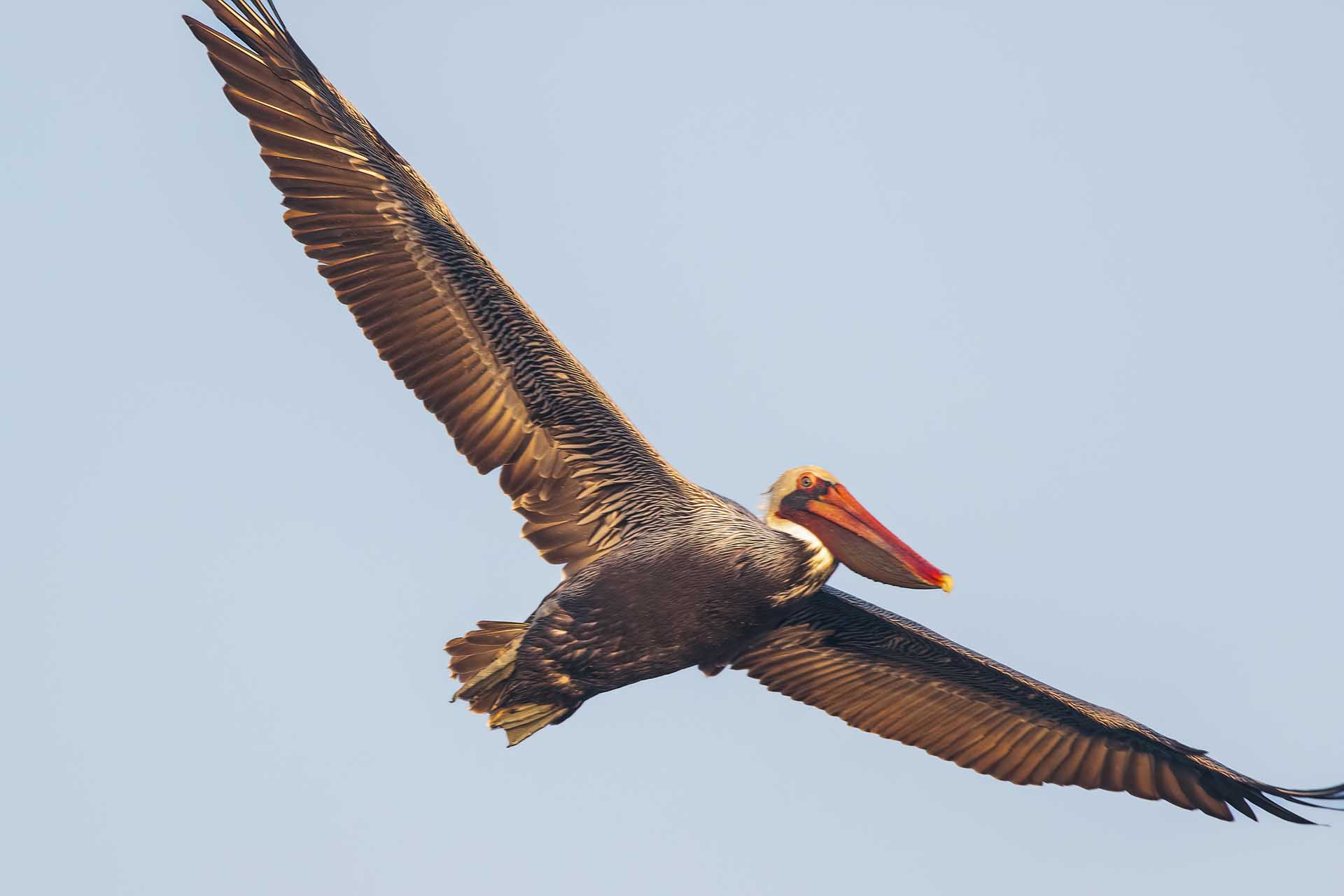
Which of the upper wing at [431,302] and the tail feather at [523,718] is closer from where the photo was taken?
the upper wing at [431,302]

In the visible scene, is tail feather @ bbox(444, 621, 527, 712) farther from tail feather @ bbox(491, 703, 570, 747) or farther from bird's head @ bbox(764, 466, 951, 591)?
bird's head @ bbox(764, 466, 951, 591)

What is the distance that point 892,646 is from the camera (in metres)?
15.4

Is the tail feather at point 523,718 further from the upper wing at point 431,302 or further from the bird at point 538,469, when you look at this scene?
the upper wing at point 431,302

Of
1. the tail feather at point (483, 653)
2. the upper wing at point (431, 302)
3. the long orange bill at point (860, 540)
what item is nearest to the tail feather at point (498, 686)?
the tail feather at point (483, 653)

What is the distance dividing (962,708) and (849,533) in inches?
88.1

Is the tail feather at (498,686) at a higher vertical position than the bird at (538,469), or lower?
lower

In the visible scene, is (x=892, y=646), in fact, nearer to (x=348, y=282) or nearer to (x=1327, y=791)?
(x=1327, y=791)

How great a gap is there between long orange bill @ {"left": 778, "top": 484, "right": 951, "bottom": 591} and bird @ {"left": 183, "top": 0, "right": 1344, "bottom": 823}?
0.01 meters

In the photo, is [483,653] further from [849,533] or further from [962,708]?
[962,708]

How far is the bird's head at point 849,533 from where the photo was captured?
13.9 meters

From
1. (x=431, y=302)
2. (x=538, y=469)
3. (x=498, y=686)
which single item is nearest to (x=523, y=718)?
(x=498, y=686)

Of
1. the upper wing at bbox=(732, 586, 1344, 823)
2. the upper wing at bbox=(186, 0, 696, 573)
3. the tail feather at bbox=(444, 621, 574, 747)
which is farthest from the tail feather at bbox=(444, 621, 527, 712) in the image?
the upper wing at bbox=(732, 586, 1344, 823)

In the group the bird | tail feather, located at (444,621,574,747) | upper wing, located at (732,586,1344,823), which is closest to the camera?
the bird

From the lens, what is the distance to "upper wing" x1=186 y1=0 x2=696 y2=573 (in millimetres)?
13781
